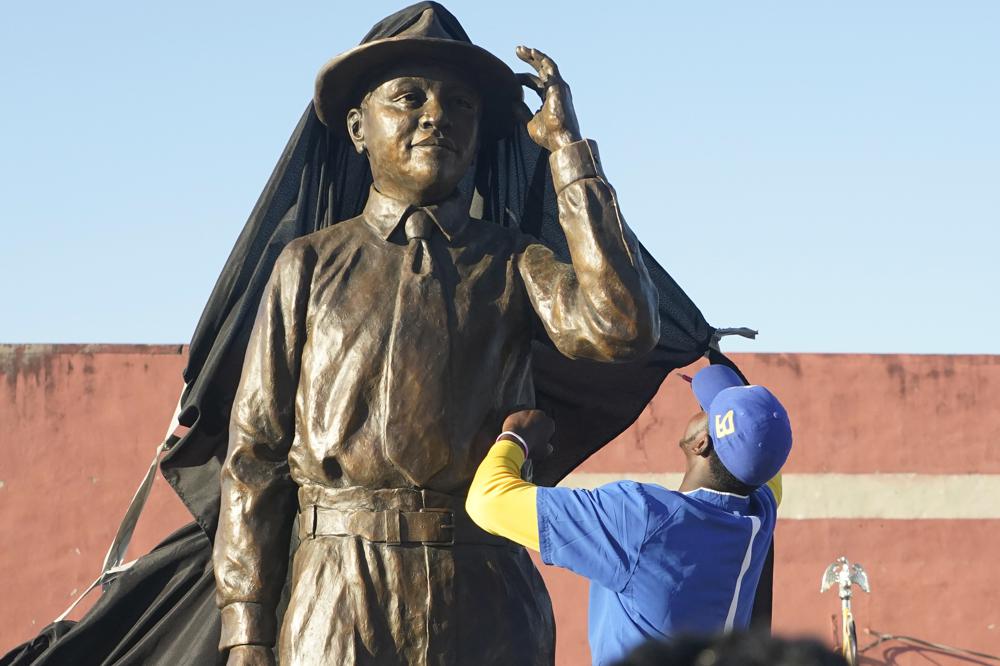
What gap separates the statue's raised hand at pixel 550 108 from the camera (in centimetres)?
375

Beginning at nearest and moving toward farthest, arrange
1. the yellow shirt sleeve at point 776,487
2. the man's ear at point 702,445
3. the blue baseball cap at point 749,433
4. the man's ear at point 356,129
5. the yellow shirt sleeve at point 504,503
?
the yellow shirt sleeve at point 504,503, the blue baseball cap at point 749,433, the man's ear at point 702,445, the man's ear at point 356,129, the yellow shirt sleeve at point 776,487

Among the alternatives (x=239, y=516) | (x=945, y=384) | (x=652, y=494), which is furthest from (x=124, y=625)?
(x=945, y=384)

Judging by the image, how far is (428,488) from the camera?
12.1 feet

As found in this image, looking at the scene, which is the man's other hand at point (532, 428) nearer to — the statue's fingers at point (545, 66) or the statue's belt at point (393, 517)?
the statue's belt at point (393, 517)

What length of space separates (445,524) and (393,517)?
11 cm

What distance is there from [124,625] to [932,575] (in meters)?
10.8

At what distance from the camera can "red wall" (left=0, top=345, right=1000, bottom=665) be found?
1376 centimetres

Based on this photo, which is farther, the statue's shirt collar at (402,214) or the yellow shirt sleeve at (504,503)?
the statue's shirt collar at (402,214)

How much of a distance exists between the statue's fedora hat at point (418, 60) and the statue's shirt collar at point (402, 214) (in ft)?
0.88

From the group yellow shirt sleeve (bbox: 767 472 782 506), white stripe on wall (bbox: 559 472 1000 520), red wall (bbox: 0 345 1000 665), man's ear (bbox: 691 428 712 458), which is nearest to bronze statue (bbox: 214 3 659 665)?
man's ear (bbox: 691 428 712 458)

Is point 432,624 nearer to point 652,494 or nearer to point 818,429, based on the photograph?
point 652,494

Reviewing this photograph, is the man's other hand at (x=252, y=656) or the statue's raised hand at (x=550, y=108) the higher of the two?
the statue's raised hand at (x=550, y=108)

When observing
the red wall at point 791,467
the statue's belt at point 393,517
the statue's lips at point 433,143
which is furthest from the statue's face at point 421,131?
the red wall at point 791,467

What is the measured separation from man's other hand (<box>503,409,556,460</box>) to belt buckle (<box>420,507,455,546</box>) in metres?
0.22
